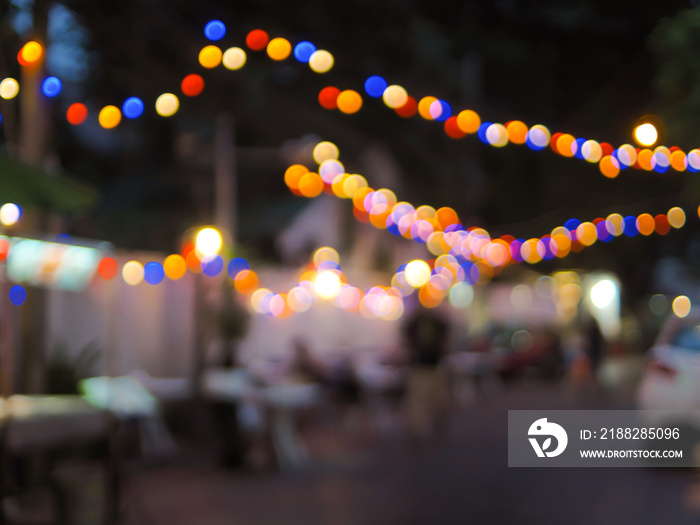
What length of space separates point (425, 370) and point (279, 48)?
6087 millimetres

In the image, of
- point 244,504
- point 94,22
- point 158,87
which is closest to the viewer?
point 244,504

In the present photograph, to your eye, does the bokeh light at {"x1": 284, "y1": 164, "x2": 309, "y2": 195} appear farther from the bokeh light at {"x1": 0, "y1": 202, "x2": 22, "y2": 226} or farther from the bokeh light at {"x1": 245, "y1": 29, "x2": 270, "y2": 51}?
the bokeh light at {"x1": 245, "y1": 29, "x2": 270, "y2": 51}

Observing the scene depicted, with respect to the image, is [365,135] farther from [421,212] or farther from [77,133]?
[77,133]

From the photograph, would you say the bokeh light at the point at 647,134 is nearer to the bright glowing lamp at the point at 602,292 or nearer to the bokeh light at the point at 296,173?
the bokeh light at the point at 296,173

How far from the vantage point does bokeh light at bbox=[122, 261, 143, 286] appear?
42.8ft

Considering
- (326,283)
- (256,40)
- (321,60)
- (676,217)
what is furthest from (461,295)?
(256,40)

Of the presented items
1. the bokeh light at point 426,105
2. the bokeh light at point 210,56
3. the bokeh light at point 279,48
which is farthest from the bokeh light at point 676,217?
the bokeh light at point 210,56

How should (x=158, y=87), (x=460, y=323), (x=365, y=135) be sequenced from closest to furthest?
(x=158, y=87) → (x=365, y=135) → (x=460, y=323)

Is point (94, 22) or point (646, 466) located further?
point (94, 22)

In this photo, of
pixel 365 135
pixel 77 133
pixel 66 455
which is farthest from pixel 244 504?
pixel 365 135

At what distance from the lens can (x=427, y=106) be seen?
30.5 ft

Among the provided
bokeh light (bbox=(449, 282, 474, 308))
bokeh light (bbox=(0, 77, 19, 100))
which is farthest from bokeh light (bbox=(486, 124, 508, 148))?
bokeh light (bbox=(449, 282, 474, 308))

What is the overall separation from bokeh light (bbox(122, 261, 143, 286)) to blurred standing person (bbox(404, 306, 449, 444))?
400 centimetres

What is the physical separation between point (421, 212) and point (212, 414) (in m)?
10.4
